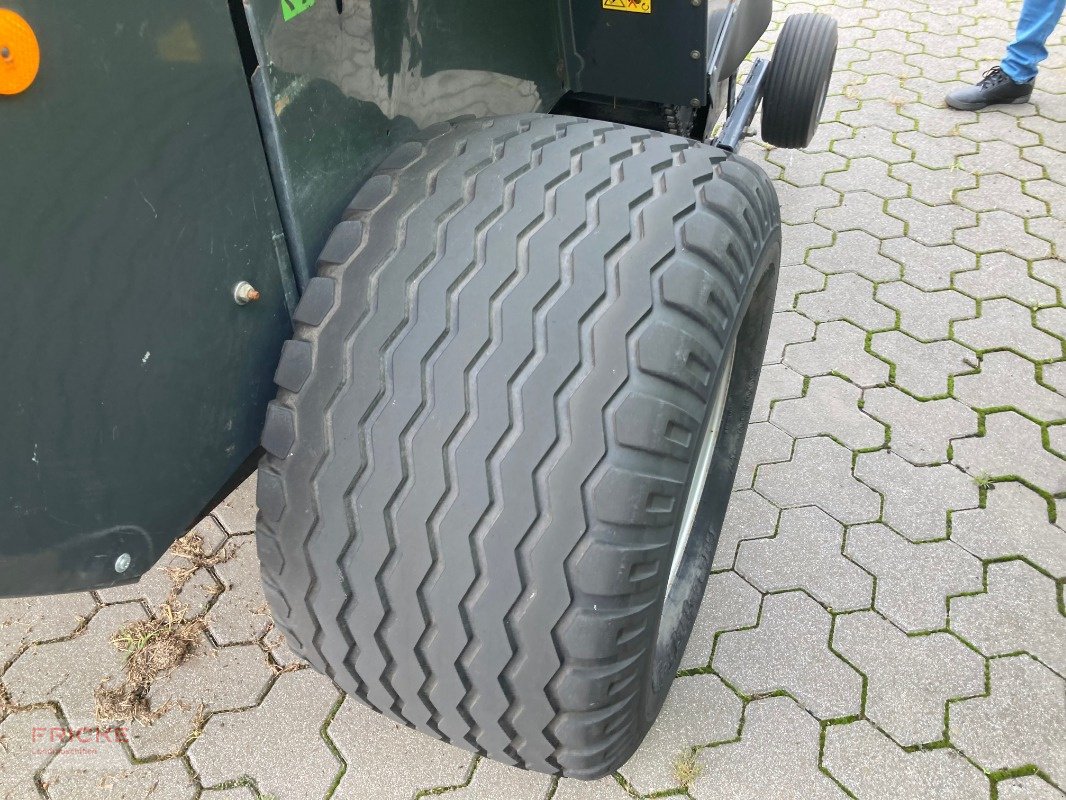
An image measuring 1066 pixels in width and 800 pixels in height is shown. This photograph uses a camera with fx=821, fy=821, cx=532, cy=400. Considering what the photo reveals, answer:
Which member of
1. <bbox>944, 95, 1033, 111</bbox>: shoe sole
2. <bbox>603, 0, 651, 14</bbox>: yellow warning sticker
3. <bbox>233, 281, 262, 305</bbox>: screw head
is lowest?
<bbox>944, 95, 1033, 111</bbox>: shoe sole

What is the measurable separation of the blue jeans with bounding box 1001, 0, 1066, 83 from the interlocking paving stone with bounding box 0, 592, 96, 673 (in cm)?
438

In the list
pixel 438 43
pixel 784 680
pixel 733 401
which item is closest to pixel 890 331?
pixel 733 401

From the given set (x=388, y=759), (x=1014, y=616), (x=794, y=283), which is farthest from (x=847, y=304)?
(x=388, y=759)

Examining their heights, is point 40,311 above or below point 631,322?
above

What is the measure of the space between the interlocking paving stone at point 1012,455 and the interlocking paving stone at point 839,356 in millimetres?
335

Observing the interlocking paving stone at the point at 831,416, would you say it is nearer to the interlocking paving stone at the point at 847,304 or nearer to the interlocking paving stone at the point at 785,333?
the interlocking paving stone at the point at 785,333

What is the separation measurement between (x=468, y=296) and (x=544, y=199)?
0.62ft

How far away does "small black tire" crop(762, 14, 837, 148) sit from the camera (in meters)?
2.82

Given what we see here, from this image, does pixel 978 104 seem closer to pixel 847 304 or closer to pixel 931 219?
pixel 931 219

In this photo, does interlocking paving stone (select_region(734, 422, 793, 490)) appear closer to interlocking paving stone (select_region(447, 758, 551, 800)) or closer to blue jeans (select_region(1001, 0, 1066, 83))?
interlocking paving stone (select_region(447, 758, 551, 800))

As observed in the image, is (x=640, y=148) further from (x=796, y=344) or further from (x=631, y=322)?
(x=796, y=344)

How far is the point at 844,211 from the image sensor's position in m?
3.34

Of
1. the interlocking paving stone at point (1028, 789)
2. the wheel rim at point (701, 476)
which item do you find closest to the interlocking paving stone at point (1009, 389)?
the wheel rim at point (701, 476)

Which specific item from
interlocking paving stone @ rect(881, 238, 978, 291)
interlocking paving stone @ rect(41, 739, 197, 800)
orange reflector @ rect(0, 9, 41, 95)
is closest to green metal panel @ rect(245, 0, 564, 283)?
orange reflector @ rect(0, 9, 41, 95)
